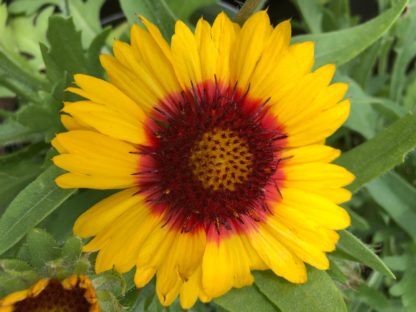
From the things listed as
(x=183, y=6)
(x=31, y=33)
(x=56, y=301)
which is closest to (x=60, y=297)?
(x=56, y=301)

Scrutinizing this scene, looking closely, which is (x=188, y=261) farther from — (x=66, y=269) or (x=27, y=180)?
(x=27, y=180)

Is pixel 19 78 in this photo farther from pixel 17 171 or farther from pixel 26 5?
pixel 26 5

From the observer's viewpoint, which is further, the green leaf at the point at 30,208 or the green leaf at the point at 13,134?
the green leaf at the point at 13,134

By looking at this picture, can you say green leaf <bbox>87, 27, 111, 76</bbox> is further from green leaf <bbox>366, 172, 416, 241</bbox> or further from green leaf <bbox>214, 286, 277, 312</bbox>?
green leaf <bbox>366, 172, 416, 241</bbox>

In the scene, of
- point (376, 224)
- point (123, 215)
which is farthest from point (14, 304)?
point (376, 224)

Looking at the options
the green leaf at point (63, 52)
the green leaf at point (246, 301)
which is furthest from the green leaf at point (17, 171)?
the green leaf at point (246, 301)

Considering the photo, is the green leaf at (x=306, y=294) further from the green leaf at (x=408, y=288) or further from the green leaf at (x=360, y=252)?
the green leaf at (x=408, y=288)
